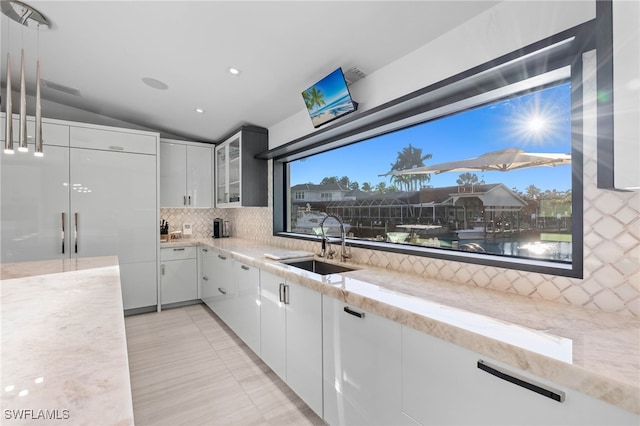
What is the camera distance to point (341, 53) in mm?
2018

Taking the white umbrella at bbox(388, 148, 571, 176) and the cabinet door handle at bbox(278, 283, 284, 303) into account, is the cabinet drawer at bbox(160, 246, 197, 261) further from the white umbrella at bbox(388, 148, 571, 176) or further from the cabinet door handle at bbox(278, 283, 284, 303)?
the white umbrella at bbox(388, 148, 571, 176)

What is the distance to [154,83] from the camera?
301 centimetres

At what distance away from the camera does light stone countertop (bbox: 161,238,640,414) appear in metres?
0.77

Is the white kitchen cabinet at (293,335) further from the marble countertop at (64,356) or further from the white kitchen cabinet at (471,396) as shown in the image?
the marble countertop at (64,356)

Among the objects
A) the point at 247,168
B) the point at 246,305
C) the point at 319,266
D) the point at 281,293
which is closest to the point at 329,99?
the point at 319,266

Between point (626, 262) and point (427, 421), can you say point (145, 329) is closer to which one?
point (427, 421)

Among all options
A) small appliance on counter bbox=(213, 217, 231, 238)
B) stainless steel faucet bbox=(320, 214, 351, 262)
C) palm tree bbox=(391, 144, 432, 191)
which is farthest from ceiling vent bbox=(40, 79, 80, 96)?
palm tree bbox=(391, 144, 432, 191)

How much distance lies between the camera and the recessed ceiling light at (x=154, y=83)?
294 cm

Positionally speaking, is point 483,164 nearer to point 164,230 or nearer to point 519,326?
point 519,326

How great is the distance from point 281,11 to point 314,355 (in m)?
2.10

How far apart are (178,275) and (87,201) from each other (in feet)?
4.61

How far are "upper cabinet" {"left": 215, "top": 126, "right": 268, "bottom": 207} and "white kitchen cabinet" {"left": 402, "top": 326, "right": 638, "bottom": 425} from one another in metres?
2.80

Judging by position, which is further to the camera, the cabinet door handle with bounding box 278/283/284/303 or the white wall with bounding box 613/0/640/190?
the cabinet door handle with bounding box 278/283/284/303

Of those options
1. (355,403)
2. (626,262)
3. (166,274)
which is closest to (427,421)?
(355,403)
